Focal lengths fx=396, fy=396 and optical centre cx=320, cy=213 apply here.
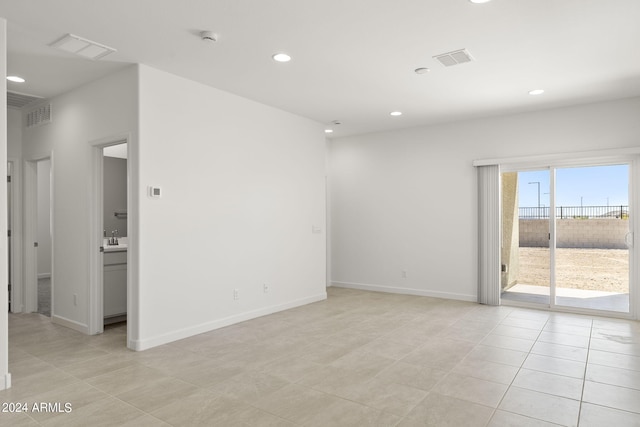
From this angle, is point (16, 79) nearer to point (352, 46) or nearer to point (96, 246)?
point (96, 246)

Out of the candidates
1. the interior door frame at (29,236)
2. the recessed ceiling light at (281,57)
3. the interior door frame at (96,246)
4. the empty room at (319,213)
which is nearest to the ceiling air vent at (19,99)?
the empty room at (319,213)

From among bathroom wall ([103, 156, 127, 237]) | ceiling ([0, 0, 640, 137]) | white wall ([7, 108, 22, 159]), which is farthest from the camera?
bathroom wall ([103, 156, 127, 237])

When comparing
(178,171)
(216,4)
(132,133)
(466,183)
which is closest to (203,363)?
(178,171)

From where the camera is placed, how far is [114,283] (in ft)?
16.5

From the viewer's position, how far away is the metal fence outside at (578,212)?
18.2 ft

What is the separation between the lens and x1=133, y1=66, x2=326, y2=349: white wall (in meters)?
4.23

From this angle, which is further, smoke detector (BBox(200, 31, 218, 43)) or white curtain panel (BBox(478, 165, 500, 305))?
white curtain panel (BBox(478, 165, 500, 305))

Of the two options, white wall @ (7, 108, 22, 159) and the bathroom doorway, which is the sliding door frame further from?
white wall @ (7, 108, 22, 159)

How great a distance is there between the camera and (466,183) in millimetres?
A: 6578

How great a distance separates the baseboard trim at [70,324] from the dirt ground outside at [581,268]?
6116mm

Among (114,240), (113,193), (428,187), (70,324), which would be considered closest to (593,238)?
(428,187)

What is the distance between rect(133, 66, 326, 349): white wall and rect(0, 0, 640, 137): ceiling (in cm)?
38

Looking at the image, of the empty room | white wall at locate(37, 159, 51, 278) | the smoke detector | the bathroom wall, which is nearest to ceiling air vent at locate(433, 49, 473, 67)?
the empty room

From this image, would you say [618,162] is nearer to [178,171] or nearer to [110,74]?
[178,171]
